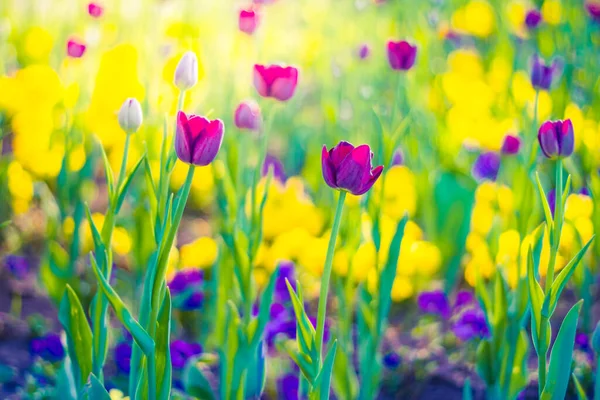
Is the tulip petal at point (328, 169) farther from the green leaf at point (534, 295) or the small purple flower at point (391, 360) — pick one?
the small purple flower at point (391, 360)

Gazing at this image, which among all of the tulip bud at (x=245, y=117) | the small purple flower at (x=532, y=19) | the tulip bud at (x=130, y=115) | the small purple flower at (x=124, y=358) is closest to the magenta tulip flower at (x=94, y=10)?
the tulip bud at (x=245, y=117)

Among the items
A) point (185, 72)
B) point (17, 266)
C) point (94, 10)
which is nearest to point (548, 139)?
point (185, 72)

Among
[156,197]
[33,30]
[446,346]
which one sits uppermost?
[33,30]

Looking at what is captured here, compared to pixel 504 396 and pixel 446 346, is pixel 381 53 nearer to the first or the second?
pixel 446 346

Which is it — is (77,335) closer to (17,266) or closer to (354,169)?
(354,169)

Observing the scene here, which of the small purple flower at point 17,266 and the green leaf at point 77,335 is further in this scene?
the small purple flower at point 17,266

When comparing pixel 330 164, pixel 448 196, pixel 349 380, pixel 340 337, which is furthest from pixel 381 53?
pixel 330 164
